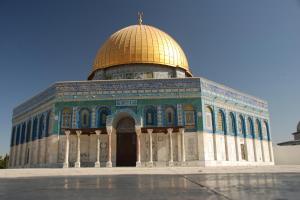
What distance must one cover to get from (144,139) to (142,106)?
244cm

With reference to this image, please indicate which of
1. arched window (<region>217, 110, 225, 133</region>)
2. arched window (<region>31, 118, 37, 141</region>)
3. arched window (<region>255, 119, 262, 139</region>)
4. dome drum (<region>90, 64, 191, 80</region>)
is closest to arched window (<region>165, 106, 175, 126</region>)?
dome drum (<region>90, 64, 191, 80</region>)

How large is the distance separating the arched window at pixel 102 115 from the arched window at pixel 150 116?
2948 millimetres

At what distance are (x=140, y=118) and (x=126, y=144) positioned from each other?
2.57 m

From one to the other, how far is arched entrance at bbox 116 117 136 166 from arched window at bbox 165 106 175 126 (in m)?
2.70

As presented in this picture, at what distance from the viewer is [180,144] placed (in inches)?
829

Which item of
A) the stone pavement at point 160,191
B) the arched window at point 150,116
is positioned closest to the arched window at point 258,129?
the arched window at point 150,116

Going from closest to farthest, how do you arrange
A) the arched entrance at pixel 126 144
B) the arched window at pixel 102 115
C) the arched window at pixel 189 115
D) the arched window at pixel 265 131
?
1. the arched window at pixel 189 115
2. the arched entrance at pixel 126 144
3. the arched window at pixel 102 115
4. the arched window at pixel 265 131

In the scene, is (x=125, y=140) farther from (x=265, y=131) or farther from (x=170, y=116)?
(x=265, y=131)

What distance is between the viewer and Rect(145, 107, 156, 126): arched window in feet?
71.9

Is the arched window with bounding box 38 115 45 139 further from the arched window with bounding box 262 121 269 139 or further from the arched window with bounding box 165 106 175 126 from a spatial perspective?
the arched window with bounding box 262 121 269 139

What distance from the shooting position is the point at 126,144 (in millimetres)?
22375

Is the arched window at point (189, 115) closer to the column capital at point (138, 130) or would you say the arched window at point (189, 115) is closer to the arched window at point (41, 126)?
the column capital at point (138, 130)

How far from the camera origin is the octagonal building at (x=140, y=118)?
21.1 metres

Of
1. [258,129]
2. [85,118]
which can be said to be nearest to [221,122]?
[258,129]
